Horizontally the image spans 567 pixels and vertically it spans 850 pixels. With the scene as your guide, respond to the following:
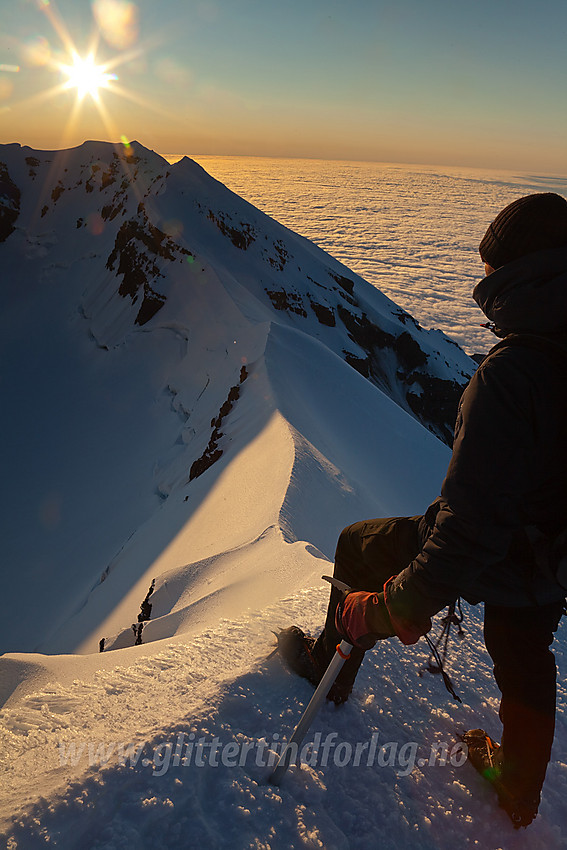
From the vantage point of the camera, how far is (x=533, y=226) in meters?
1.62

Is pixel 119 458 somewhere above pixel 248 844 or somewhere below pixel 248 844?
below

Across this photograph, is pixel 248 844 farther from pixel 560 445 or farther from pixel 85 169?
pixel 85 169

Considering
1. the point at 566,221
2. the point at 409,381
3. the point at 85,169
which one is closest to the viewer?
the point at 566,221

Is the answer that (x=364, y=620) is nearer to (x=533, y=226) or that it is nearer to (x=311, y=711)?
(x=311, y=711)

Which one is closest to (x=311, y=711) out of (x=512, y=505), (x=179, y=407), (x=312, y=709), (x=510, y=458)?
(x=312, y=709)

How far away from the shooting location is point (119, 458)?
1678 cm

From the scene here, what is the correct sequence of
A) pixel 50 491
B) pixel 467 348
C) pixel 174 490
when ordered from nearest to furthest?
pixel 174 490
pixel 50 491
pixel 467 348

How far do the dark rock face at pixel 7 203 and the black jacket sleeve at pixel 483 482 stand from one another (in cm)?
5254

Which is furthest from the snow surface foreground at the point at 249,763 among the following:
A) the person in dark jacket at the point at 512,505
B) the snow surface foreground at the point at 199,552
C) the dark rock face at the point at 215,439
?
the dark rock face at the point at 215,439

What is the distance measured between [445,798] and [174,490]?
1119cm

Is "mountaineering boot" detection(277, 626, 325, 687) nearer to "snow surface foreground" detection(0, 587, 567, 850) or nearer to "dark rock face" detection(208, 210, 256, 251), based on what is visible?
"snow surface foreground" detection(0, 587, 567, 850)

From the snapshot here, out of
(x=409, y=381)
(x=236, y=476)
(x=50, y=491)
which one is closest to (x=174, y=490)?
(x=236, y=476)

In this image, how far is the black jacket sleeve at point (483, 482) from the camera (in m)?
1.51

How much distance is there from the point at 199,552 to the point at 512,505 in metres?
5.84
